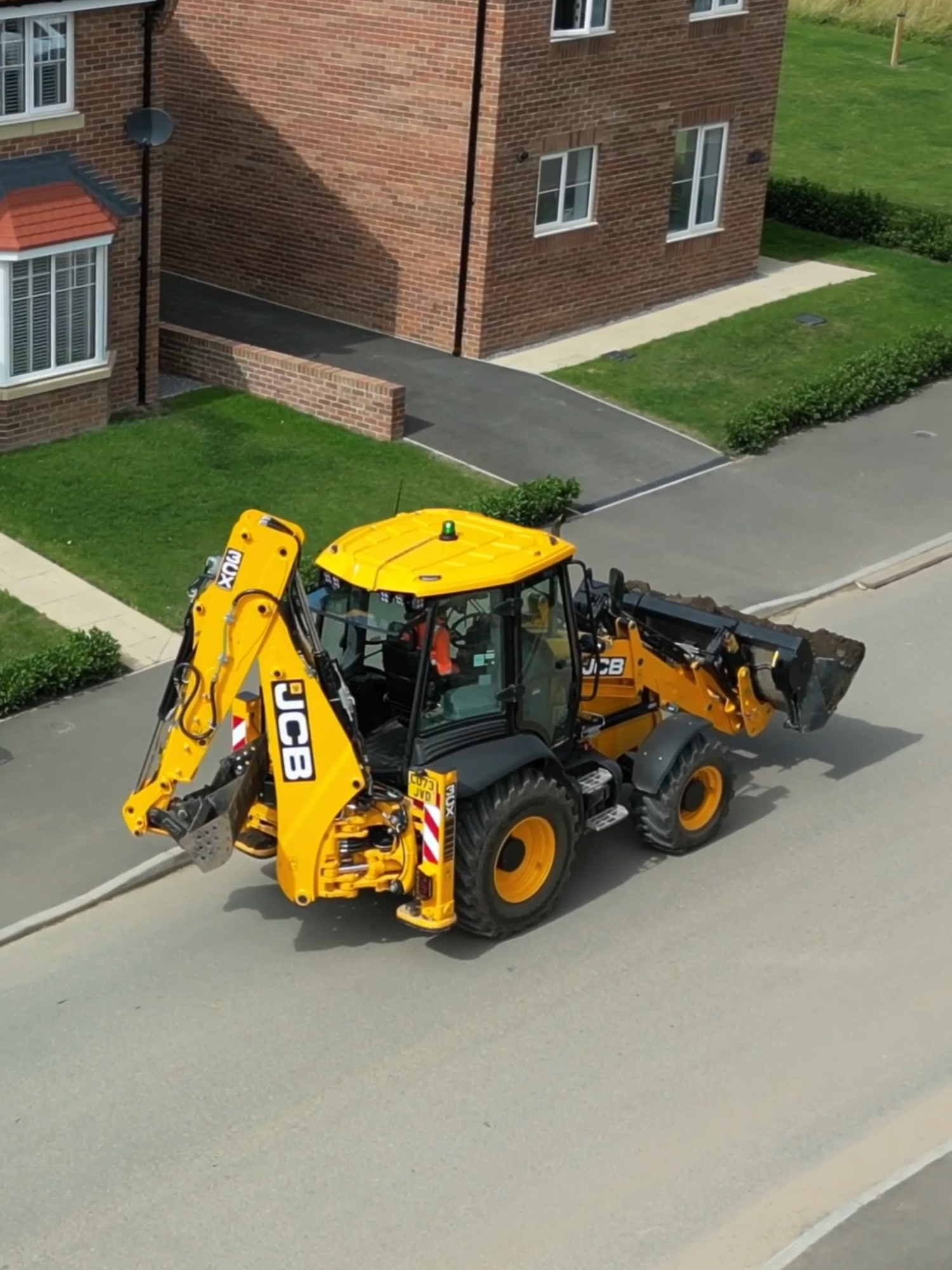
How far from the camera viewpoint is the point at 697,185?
93.0 feet

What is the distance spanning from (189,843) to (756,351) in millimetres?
15666

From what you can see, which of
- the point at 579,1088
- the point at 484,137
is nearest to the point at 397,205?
the point at 484,137

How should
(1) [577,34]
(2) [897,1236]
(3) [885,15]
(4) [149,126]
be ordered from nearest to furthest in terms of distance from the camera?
(2) [897,1236] < (4) [149,126] < (1) [577,34] < (3) [885,15]

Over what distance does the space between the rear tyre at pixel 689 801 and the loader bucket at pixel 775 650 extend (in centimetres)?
75

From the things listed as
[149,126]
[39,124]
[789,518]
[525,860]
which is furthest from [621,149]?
[525,860]

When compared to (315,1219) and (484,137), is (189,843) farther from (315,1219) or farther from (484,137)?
(484,137)

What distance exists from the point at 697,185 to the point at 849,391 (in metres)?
5.49

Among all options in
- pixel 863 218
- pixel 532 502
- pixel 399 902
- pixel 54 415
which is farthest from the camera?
pixel 863 218

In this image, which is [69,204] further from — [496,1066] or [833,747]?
[496,1066]

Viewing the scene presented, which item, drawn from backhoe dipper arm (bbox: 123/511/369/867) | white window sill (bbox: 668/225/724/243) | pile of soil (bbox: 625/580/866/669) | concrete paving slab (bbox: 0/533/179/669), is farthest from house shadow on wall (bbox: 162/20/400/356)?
backhoe dipper arm (bbox: 123/511/369/867)

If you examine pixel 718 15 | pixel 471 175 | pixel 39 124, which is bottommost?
pixel 471 175

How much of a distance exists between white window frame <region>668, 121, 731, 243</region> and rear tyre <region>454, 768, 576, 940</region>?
16.5m

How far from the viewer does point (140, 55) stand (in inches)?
851

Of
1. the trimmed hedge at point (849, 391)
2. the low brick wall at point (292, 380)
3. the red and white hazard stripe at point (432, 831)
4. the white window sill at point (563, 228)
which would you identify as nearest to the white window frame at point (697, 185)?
the white window sill at point (563, 228)
